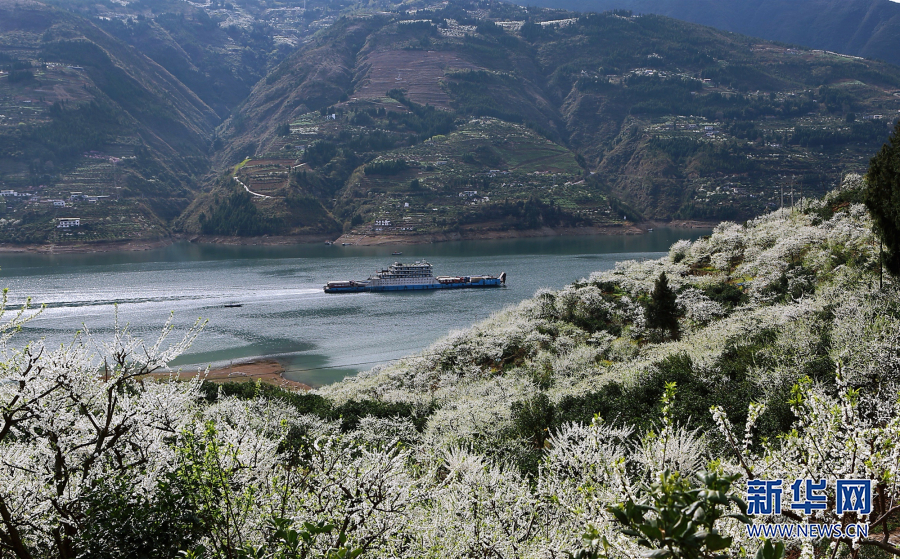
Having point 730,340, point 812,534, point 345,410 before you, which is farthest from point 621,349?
point 812,534

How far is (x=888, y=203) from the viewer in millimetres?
22688

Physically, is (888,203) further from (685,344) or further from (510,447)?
(510,447)

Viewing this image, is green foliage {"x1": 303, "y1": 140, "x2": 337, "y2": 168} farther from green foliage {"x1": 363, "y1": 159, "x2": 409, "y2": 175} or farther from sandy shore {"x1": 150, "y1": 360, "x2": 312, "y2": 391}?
sandy shore {"x1": 150, "y1": 360, "x2": 312, "y2": 391}

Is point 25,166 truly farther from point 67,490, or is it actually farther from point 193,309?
point 67,490

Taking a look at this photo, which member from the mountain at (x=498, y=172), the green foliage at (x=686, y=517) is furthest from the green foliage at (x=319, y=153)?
the green foliage at (x=686, y=517)

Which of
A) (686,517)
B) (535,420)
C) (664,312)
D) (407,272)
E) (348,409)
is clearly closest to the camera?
(686,517)

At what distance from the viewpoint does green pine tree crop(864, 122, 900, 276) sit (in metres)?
22.2

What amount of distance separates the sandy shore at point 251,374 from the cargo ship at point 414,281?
29147 mm

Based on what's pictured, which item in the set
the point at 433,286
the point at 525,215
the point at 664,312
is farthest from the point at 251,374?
the point at 525,215

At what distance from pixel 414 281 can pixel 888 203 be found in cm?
5715

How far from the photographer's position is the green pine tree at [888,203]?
2222cm

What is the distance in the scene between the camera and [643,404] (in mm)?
17312

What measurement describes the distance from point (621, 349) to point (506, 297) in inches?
1450

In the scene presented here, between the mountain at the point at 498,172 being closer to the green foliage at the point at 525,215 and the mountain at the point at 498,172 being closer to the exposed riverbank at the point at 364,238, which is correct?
the green foliage at the point at 525,215
